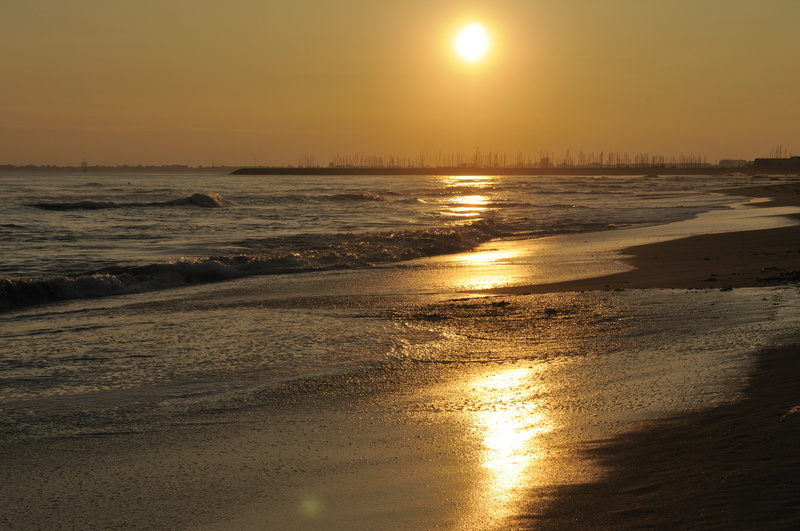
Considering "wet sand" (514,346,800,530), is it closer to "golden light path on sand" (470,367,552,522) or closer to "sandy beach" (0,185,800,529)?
"sandy beach" (0,185,800,529)

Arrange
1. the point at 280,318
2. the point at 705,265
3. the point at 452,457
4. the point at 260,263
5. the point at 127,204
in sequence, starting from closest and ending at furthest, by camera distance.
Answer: the point at 452,457 < the point at 280,318 < the point at 705,265 < the point at 260,263 < the point at 127,204

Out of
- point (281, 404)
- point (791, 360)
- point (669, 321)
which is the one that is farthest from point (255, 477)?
point (669, 321)

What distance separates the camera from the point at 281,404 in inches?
285

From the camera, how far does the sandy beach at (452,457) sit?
467 cm

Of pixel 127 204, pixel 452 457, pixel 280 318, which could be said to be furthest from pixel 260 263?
pixel 127 204

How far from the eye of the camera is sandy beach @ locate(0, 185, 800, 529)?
467 cm

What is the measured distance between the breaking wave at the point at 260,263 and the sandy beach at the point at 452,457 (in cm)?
933

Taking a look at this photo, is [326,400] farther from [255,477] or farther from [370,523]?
[370,523]

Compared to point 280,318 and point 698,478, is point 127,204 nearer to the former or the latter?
point 280,318

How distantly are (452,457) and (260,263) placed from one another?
14992mm

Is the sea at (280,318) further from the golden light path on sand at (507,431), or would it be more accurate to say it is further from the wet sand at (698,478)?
the golden light path on sand at (507,431)

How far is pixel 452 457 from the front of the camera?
5703mm

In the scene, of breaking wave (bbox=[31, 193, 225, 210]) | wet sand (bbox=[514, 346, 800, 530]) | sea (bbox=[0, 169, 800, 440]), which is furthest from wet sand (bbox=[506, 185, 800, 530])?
breaking wave (bbox=[31, 193, 225, 210])

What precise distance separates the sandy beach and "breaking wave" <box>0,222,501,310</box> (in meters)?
9.33
